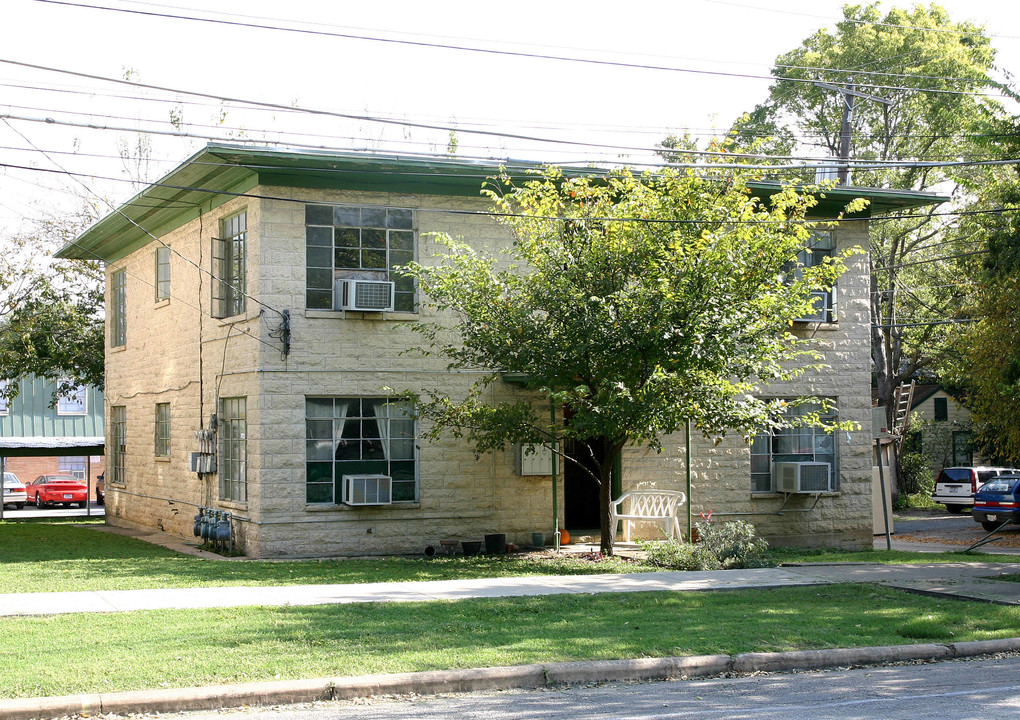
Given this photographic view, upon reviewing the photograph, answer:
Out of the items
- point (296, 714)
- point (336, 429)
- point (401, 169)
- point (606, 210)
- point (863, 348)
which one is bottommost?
point (296, 714)

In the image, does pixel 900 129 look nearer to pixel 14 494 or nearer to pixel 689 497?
pixel 689 497

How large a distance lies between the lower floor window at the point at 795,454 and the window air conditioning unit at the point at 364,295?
25.2 ft

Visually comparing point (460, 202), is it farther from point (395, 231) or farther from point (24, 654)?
point (24, 654)

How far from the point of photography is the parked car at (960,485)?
3606cm

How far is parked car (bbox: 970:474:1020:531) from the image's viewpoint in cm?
2828

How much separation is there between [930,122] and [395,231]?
981 inches

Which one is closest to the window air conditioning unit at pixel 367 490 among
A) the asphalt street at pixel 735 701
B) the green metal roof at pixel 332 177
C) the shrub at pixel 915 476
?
the green metal roof at pixel 332 177

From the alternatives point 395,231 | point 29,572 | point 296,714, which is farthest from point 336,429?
point 296,714

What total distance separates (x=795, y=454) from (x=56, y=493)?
3343 cm

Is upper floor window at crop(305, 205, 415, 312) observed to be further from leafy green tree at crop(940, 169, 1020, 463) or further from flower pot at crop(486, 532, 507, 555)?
leafy green tree at crop(940, 169, 1020, 463)

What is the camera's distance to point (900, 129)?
36969 millimetres

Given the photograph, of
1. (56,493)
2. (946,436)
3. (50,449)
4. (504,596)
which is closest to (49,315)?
(50,449)

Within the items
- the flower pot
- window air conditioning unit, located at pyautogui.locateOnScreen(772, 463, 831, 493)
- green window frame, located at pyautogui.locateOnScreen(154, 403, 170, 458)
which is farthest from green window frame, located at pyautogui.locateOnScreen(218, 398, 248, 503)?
window air conditioning unit, located at pyautogui.locateOnScreen(772, 463, 831, 493)

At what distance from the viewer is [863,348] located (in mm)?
21312
